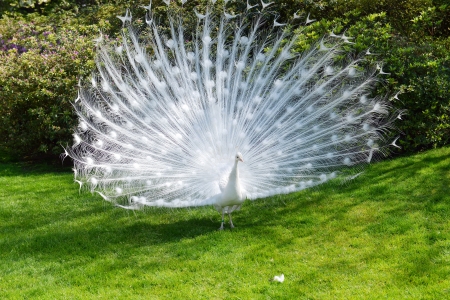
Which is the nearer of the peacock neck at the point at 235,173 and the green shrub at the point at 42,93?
the peacock neck at the point at 235,173

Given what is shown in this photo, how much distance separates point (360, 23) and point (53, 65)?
15.6ft

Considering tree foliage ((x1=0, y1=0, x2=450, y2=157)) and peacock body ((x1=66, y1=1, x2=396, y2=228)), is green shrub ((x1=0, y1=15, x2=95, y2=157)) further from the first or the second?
peacock body ((x1=66, y1=1, x2=396, y2=228))

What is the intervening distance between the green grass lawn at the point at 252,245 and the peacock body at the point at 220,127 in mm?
478

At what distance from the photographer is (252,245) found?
209 inches

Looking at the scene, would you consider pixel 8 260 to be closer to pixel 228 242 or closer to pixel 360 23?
pixel 228 242

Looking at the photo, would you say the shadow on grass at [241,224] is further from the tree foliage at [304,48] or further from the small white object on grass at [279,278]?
the tree foliage at [304,48]

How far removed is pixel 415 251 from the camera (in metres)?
4.96

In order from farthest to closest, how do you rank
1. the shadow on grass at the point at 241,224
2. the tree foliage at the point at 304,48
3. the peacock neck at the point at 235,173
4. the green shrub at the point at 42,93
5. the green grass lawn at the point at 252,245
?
1. the green shrub at the point at 42,93
2. the tree foliage at the point at 304,48
3. the shadow on grass at the point at 241,224
4. the peacock neck at the point at 235,173
5. the green grass lawn at the point at 252,245

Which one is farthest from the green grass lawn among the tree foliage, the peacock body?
the tree foliage

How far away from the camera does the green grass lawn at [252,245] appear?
452cm

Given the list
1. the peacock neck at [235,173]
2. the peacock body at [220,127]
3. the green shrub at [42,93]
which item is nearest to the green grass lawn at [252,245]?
the peacock body at [220,127]

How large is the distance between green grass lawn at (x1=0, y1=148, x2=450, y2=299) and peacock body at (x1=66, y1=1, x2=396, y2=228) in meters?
0.48

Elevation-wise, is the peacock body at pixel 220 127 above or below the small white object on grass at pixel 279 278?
above

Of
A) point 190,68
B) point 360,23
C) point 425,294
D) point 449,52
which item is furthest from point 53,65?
point 425,294
